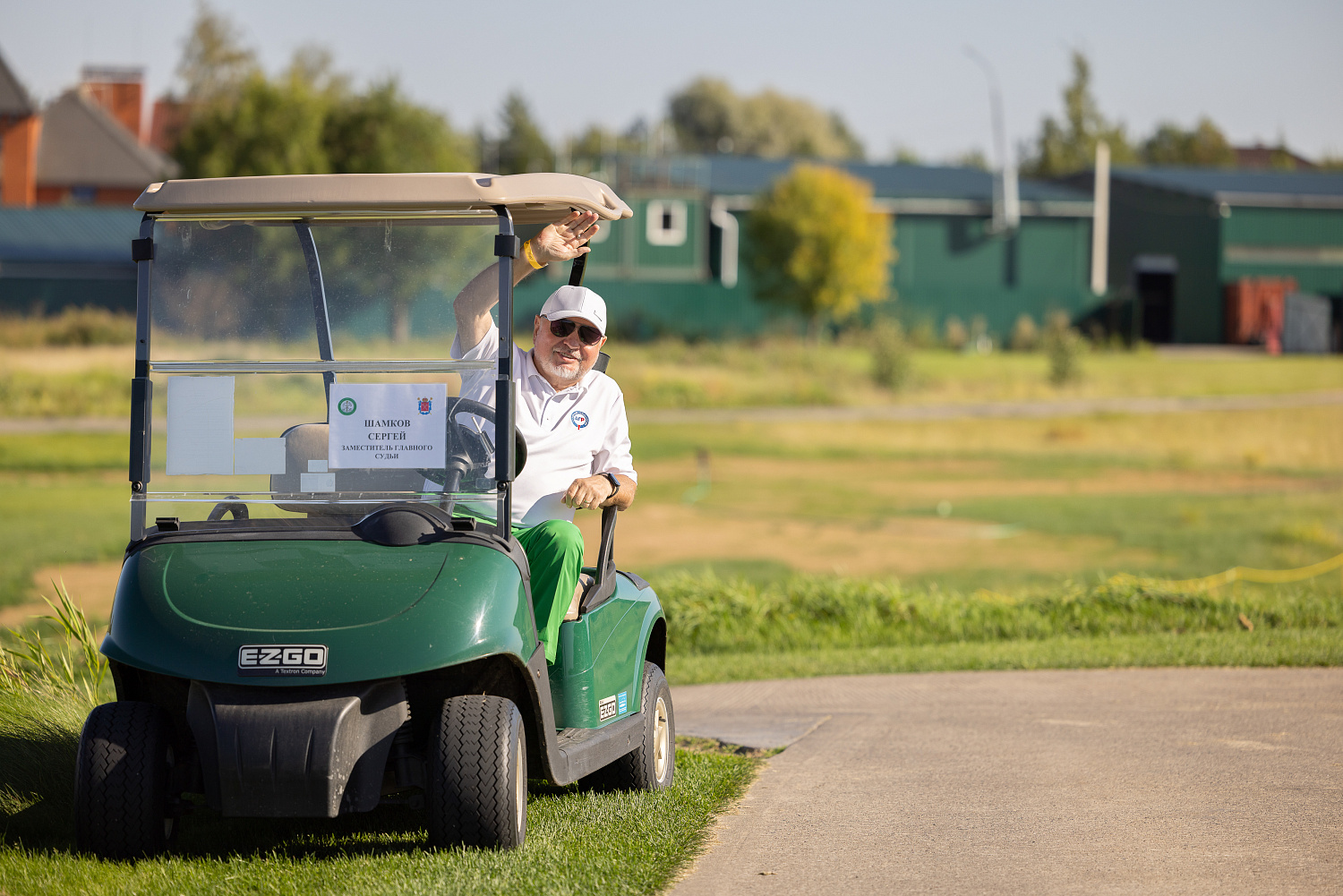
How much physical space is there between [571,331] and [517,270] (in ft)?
0.90

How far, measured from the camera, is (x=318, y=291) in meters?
4.98

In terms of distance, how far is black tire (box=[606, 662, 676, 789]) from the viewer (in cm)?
502

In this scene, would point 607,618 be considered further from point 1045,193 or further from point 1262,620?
point 1045,193

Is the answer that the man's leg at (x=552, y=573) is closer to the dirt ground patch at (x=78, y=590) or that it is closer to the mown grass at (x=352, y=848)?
the mown grass at (x=352, y=848)

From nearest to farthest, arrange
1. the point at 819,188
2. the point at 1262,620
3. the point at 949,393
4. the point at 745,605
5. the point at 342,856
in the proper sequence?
the point at 342,856, the point at 1262,620, the point at 745,605, the point at 949,393, the point at 819,188

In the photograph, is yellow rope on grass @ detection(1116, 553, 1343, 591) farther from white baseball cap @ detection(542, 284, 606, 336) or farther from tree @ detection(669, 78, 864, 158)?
tree @ detection(669, 78, 864, 158)

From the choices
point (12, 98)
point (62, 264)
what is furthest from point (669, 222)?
point (12, 98)

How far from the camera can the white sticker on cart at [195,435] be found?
4.58 m

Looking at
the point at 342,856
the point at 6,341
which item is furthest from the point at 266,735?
the point at 6,341

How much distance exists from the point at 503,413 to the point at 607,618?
2.60 ft

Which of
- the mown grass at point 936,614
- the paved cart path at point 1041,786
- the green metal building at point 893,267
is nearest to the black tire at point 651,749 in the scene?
the paved cart path at point 1041,786

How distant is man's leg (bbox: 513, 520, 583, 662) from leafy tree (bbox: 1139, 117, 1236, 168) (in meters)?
99.3

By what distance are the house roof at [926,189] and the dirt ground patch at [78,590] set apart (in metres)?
41.4

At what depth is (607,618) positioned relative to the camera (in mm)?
4754
